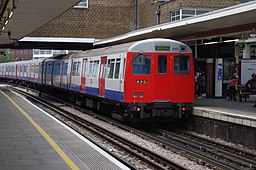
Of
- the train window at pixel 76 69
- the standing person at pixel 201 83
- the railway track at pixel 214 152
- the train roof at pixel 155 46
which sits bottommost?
the railway track at pixel 214 152

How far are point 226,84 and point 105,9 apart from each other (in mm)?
19752

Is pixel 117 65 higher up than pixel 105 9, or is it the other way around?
pixel 105 9

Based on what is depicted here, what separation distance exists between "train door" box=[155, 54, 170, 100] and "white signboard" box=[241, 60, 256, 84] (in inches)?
223

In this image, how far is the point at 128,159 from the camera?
10117mm

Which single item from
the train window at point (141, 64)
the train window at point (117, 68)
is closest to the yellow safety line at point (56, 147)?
the train window at point (117, 68)

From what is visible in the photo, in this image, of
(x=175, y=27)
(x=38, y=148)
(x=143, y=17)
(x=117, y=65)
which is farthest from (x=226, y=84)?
(x=143, y=17)

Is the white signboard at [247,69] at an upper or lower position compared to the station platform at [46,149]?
upper

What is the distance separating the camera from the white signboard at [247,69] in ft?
63.4

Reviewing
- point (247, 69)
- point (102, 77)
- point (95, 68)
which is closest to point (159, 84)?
point (102, 77)

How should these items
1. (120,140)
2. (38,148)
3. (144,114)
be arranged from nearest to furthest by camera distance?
(38,148) → (120,140) → (144,114)

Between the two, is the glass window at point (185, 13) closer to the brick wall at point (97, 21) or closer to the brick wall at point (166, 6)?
the brick wall at point (166, 6)

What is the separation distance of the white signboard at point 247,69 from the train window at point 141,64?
20.1ft

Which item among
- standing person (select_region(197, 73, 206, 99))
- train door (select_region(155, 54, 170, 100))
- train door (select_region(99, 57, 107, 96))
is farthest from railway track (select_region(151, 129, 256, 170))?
standing person (select_region(197, 73, 206, 99))

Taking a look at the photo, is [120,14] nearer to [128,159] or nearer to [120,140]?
[120,140]
